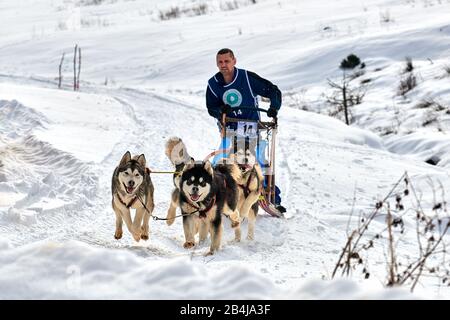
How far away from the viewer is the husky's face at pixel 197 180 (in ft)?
16.0

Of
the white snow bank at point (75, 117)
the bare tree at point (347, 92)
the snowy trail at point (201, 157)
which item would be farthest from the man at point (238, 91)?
the bare tree at point (347, 92)

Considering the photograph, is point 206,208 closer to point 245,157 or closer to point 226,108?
point 245,157

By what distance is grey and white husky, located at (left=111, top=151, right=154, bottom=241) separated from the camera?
5.04 m

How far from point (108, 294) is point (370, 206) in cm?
509

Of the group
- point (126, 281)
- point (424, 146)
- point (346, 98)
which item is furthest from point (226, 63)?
point (346, 98)

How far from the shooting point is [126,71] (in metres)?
21.2

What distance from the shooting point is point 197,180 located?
4.88m

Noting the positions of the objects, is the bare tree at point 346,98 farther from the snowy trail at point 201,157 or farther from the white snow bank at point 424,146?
the white snow bank at point 424,146

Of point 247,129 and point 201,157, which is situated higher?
point 247,129

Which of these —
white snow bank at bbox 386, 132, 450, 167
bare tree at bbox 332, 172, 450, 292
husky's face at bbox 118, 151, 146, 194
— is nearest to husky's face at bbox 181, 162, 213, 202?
husky's face at bbox 118, 151, 146, 194

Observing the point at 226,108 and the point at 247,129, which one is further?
the point at 247,129

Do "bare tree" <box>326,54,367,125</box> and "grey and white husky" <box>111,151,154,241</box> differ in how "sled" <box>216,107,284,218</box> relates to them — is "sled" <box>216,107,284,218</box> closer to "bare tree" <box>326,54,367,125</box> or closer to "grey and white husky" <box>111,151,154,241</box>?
"grey and white husky" <box>111,151,154,241</box>

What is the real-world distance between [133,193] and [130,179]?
0.41 ft

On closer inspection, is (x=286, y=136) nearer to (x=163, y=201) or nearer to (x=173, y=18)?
(x=163, y=201)
